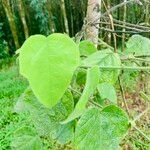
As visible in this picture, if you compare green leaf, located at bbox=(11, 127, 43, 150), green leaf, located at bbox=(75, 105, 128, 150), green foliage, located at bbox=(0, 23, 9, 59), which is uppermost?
green leaf, located at bbox=(75, 105, 128, 150)

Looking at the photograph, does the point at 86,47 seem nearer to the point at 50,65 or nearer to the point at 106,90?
the point at 106,90

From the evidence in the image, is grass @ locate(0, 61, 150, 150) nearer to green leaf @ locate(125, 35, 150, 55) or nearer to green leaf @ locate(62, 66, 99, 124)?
green leaf @ locate(125, 35, 150, 55)

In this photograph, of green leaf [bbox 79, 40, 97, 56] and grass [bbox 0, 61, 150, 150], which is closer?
green leaf [bbox 79, 40, 97, 56]

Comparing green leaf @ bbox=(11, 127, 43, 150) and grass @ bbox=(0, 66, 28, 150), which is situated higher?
green leaf @ bbox=(11, 127, 43, 150)

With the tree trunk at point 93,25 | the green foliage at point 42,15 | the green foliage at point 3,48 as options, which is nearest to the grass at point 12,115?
the tree trunk at point 93,25

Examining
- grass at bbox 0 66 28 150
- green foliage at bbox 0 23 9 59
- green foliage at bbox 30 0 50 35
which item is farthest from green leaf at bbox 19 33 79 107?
green foliage at bbox 0 23 9 59

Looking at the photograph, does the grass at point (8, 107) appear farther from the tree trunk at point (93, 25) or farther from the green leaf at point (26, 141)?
the green leaf at point (26, 141)

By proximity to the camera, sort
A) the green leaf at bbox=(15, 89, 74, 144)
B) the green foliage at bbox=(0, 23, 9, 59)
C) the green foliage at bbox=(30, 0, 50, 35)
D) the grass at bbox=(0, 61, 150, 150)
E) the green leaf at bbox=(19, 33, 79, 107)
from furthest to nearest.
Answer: the green foliage at bbox=(0, 23, 9, 59), the green foliage at bbox=(30, 0, 50, 35), the grass at bbox=(0, 61, 150, 150), the green leaf at bbox=(15, 89, 74, 144), the green leaf at bbox=(19, 33, 79, 107)

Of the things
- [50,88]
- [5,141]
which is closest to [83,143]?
[50,88]
